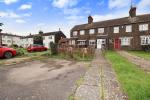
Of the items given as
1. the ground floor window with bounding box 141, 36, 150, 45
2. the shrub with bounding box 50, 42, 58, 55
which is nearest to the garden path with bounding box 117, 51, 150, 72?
the shrub with bounding box 50, 42, 58, 55

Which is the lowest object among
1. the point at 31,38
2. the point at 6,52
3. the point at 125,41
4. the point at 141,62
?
the point at 141,62

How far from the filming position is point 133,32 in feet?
105

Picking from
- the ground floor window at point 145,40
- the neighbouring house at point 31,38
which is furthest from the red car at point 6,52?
the neighbouring house at point 31,38

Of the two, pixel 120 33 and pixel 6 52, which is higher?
pixel 120 33

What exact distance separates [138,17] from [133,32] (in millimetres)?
4026

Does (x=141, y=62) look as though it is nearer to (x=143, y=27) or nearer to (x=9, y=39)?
(x=143, y=27)

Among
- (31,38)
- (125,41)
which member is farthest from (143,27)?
(31,38)

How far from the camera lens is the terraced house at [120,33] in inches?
1221

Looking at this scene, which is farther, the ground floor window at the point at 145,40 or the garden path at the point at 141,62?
the ground floor window at the point at 145,40

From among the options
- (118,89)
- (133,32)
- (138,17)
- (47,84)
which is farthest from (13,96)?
(138,17)

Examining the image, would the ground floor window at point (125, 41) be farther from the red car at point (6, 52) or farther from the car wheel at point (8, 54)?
the car wheel at point (8, 54)

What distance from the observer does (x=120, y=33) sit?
34.1 metres

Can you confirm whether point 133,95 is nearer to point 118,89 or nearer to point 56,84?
point 118,89

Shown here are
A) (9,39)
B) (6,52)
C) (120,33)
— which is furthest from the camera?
(9,39)
